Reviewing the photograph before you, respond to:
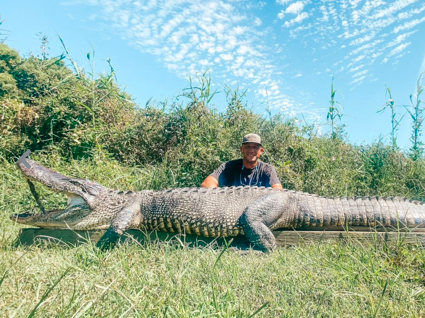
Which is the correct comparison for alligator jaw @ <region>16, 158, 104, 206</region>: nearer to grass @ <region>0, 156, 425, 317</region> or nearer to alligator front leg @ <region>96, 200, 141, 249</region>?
alligator front leg @ <region>96, 200, 141, 249</region>

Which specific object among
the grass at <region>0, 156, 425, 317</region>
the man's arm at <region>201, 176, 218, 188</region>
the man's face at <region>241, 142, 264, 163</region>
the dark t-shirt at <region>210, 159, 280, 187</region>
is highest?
the man's face at <region>241, 142, 264, 163</region>

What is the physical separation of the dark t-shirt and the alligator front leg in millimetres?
1733

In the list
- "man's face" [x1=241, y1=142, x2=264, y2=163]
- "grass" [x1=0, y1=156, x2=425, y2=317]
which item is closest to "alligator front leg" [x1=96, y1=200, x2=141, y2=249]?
"grass" [x1=0, y1=156, x2=425, y2=317]

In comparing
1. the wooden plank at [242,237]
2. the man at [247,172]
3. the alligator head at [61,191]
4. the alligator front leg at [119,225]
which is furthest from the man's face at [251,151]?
the alligator head at [61,191]

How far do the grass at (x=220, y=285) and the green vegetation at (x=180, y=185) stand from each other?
0.4 inches

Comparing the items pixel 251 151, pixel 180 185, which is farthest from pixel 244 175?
pixel 180 185

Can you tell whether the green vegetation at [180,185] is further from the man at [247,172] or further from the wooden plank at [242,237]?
the man at [247,172]

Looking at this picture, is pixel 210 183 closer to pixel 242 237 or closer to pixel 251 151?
pixel 251 151

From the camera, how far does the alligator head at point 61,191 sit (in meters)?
3.90

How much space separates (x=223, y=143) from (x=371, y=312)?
15.2 feet

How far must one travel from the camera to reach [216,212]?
3.69m

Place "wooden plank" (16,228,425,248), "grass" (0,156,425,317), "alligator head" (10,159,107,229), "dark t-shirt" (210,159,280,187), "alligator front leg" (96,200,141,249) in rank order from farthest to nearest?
"dark t-shirt" (210,159,280,187)
"alligator head" (10,159,107,229)
"alligator front leg" (96,200,141,249)
"wooden plank" (16,228,425,248)
"grass" (0,156,425,317)

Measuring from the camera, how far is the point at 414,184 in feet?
20.8

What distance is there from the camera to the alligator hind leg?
3.45m
